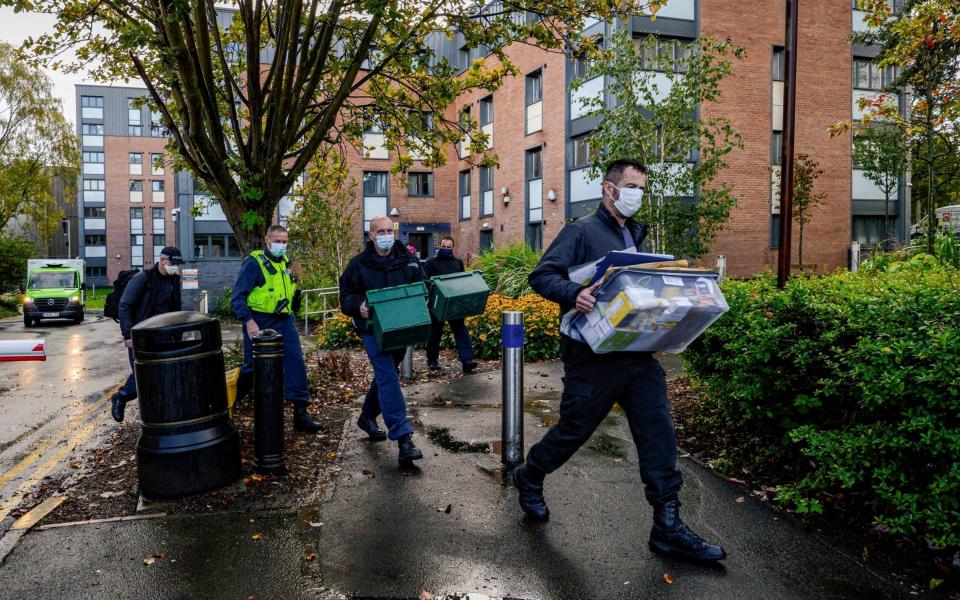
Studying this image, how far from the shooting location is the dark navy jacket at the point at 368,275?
223 inches

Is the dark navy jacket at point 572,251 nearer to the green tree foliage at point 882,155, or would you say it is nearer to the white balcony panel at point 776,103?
the green tree foliage at point 882,155

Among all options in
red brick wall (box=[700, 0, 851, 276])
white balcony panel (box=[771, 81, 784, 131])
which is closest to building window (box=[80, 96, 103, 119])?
red brick wall (box=[700, 0, 851, 276])

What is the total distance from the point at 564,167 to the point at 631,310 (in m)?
22.1

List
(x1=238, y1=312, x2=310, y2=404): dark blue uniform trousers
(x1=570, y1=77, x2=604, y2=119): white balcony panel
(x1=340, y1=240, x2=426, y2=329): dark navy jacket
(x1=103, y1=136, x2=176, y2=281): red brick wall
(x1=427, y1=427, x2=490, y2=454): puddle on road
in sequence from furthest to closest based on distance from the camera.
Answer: (x1=103, y1=136, x2=176, y2=281): red brick wall → (x1=570, y1=77, x2=604, y2=119): white balcony panel → (x1=238, y1=312, x2=310, y2=404): dark blue uniform trousers → (x1=427, y1=427, x2=490, y2=454): puddle on road → (x1=340, y1=240, x2=426, y2=329): dark navy jacket

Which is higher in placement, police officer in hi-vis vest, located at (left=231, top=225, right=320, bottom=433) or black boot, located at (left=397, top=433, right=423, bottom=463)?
police officer in hi-vis vest, located at (left=231, top=225, right=320, bottom=433)

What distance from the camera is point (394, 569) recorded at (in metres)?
3.60

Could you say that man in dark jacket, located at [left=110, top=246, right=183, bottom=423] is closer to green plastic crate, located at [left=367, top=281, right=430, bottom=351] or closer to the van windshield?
green plastic crate, located at [left=367, top=281, right=430, bottom=351]

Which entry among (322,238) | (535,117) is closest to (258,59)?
(322,238)

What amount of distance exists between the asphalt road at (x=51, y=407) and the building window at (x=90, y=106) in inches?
2173

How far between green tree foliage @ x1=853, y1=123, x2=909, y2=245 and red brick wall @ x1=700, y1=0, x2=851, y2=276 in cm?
108

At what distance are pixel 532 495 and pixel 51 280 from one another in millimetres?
28339

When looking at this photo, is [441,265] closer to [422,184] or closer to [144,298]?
[144,298]

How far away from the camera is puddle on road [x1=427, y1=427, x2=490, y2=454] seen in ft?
19.4

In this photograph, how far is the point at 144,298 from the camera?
7.28m
